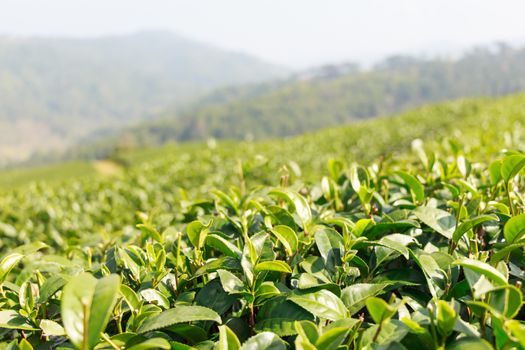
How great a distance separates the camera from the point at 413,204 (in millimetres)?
1844

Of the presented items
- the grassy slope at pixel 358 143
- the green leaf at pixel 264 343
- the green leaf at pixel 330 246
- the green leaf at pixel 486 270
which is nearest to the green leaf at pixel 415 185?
the green leaf at pixel 330 246

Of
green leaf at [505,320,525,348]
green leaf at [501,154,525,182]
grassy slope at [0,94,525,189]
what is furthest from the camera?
grassy slope at [0,94,525,189]

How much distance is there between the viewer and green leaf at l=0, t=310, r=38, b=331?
125 cm

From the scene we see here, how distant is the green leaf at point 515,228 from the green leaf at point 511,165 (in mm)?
275

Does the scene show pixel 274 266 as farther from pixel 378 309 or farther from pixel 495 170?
pixel 495 170

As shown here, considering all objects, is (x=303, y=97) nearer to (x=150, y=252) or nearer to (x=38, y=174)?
(x=38, y=174)

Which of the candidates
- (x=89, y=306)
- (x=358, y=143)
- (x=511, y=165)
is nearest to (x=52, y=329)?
(x=89, y=306)

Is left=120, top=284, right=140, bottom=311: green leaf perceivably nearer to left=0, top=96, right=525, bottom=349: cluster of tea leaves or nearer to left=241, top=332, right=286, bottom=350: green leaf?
left=0, top=96, right=525, bottom=349: cluster of tea leaves

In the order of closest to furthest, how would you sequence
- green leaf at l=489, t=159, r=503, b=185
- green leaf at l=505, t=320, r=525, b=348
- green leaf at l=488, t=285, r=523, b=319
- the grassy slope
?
green leaf at l=505, t=320, r=525, b=348 < green leaf at l=488, t=285, r=523, b=319 < green leaf at l=489, t=159, r=503, b=185 < the grassy slope

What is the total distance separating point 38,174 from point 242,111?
118624 mm

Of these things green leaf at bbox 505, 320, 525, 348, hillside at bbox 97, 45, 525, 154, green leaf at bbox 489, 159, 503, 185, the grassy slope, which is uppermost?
green leaf at bbox 489, 159, 503, 185

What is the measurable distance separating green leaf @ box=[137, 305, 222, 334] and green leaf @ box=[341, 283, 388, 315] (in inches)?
15.4

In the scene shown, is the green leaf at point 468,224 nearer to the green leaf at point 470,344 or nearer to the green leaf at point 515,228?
the green leaf at point 515,228

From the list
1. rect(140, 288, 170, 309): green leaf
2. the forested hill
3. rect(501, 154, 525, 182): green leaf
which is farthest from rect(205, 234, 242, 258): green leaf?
the forested hill
